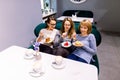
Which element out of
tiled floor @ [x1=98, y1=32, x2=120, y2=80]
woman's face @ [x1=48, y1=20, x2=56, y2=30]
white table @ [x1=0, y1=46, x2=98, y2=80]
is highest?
woman's face @ [x1=48, y1=20, x2=56, y2=30]

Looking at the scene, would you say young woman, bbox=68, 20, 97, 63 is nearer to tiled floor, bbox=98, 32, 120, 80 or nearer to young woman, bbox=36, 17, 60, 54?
young woman, bbox=36, 17, 60, 54

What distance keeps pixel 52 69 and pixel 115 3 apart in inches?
147

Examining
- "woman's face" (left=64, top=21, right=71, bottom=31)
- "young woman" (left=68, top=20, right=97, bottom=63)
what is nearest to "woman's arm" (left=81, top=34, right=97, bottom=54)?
"young woman" (left=68, top=20, right=97, bottom=63)

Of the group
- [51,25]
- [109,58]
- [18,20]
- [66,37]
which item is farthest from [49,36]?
[109,58]

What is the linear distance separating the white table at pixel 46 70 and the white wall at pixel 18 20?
942mm

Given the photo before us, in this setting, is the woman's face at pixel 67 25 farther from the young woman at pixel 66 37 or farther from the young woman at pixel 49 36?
the young woman at pixel 49 36

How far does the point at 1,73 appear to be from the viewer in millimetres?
1222

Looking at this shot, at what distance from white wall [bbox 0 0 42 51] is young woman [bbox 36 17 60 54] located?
0.64m

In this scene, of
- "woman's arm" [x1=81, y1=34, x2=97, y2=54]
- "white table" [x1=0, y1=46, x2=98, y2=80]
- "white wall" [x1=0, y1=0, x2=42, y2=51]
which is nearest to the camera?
"white table" [x1=0, y1=46, x2=98, y2=80]

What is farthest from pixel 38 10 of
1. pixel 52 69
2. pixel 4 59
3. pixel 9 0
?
pixel 52 69

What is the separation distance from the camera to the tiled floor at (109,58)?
229cm

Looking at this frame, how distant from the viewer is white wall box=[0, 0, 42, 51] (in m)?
2.27

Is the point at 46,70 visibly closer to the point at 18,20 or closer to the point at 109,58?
the point at 18,20

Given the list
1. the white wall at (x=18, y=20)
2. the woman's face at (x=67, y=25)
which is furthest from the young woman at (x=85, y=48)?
the white wall at (x=18, y=20)
